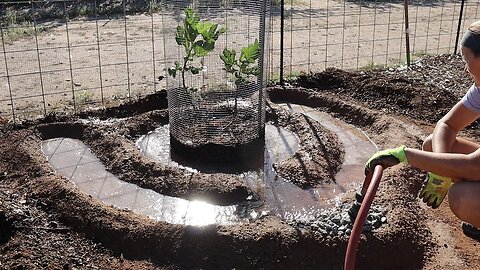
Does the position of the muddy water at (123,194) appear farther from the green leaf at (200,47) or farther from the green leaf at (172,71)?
the green leaf at (200,47)

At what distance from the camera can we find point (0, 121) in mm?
6777

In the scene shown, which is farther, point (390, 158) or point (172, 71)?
point (172, 71)

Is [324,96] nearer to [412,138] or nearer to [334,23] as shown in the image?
[412,138]

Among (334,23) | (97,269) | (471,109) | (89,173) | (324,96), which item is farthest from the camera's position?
(334,23)

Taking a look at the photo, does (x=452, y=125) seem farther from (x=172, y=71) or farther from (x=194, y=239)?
(x=172, y=71)

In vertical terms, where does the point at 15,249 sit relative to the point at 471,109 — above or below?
below

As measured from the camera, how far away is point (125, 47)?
10.6 meters

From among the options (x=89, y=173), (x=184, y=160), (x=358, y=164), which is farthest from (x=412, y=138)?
(x=89, y=173)

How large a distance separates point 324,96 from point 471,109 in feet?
13.4

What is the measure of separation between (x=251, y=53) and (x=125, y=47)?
5.19 metres

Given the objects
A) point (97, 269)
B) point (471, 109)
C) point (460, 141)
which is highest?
point (471, 109)

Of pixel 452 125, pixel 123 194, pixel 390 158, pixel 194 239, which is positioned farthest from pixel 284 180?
pixel 390 158

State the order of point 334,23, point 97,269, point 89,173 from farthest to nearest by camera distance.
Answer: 1. point 334,23
2. point 89,173
3. point 97,269

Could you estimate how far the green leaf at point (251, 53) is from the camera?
5.97 m
